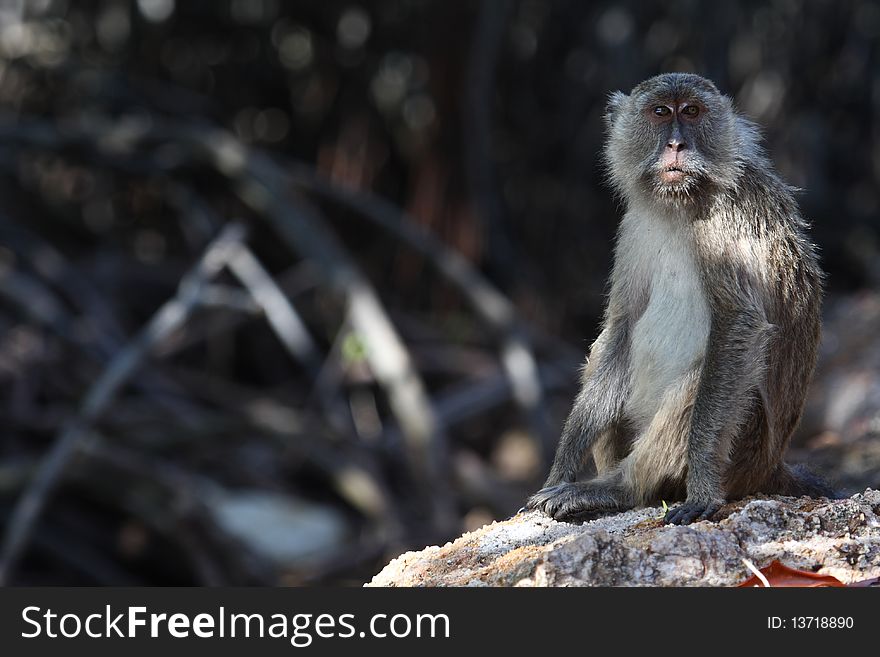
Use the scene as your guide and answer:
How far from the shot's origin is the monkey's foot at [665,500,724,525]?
421cm

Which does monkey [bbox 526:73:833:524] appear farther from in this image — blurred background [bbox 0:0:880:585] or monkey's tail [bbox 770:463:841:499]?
blurred background [bbox 0:0:880:585]

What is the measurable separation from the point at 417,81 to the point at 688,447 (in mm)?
7691

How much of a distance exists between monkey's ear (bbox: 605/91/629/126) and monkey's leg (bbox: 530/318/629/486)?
1.05 m

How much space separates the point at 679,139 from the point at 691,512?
150cm

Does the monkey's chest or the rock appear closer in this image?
the rock

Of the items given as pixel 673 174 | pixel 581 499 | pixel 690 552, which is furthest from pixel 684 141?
pixel 690 552

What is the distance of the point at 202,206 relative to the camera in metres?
10.3

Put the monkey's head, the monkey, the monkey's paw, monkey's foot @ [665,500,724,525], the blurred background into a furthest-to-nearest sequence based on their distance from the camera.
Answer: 1. the blurred background
2. the monkey's head
3. the monkey's paw
4. the monkey
5. monkey's foot @ [665,500,724,525]

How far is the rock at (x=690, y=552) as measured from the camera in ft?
12.3

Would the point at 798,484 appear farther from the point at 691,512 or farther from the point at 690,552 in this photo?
the point at 690,552

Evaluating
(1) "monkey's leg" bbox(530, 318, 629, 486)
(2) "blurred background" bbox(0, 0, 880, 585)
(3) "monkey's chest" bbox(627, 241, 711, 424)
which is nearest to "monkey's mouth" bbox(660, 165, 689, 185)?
(3) "monkey's chest" bbox(627, 241, 711, 424)

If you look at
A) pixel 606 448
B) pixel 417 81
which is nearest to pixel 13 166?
pixel 417 81

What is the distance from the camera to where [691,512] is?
4.26m

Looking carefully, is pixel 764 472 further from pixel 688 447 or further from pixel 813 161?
pixel 813 161
